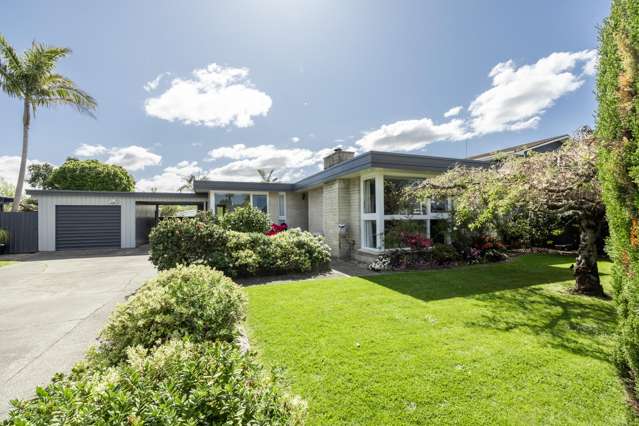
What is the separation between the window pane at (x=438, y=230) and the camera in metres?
9.69

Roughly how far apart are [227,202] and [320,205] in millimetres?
4982

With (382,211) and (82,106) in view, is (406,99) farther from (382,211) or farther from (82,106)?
(82,106)

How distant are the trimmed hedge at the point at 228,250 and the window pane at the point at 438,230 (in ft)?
14.4

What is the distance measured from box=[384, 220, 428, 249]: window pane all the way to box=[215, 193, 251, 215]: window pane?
7882 millimetres

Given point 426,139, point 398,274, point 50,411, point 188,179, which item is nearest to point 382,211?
point 398,274

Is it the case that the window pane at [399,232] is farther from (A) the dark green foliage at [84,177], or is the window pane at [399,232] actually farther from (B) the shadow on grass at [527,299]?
(A) the dark green foliage at [84,177]

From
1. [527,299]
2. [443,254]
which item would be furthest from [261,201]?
[527,299]

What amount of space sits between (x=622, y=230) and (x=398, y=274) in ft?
18.8

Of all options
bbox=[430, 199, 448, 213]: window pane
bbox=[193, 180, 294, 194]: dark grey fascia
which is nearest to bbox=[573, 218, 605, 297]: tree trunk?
bbox=[430, 199, 448, 213]: window pane

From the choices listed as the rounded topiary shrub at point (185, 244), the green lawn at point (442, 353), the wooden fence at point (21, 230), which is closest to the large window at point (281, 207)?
the rounded topiary shrub at point (185, 244)

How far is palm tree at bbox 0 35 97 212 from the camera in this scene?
13.6 m

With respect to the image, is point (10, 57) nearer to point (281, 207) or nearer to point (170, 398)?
point (281, 207)

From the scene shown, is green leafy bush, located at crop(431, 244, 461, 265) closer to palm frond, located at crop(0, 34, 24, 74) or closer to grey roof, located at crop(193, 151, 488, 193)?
grey roof, located at crop(193, 151, 488, 193)

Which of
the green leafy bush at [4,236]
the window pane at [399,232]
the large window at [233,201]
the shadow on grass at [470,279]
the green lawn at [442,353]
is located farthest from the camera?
the large window at [233,201]
